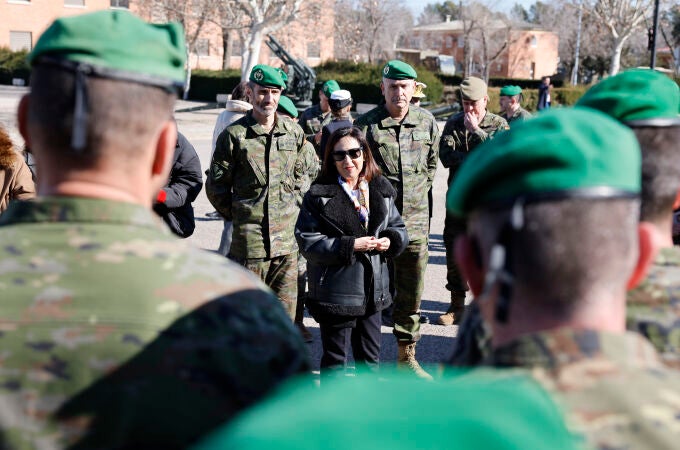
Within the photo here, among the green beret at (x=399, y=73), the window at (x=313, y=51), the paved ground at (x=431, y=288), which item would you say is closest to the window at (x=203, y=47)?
the window at (x=313, y=51)

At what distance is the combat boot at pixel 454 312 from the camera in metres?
7.24

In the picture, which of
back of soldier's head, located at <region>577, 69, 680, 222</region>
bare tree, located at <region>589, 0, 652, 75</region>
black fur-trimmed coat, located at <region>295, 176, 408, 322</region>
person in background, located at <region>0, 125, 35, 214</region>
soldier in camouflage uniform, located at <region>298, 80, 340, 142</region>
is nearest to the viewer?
back of soldier's head, located at <region>577, 69, 680, 222</region>

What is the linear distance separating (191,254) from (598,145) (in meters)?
0.92

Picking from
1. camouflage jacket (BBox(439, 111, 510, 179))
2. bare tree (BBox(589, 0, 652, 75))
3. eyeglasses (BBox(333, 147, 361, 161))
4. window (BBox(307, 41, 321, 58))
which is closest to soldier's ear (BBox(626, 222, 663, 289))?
eyeglasses (BBox(333, 147, 361, 161))

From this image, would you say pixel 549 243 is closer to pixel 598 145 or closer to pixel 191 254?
pixel 598 145

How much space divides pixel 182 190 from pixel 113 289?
3.81 meters

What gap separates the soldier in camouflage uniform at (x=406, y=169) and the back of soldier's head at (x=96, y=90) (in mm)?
4426

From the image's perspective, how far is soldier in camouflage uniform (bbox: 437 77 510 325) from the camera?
7289mm

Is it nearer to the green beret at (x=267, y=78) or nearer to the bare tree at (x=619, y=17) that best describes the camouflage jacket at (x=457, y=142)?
the green beret at (x=267, y=78)

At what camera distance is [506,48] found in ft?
235

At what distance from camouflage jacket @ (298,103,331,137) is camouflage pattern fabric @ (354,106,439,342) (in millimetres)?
3294

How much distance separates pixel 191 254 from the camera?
1.91 m

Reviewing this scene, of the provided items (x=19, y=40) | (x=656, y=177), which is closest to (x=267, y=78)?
(x=656, y=177)

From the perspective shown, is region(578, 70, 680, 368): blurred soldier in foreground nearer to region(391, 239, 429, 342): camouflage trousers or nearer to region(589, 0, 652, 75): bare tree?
region(391, 239, 429, 342): camouflage trousers
